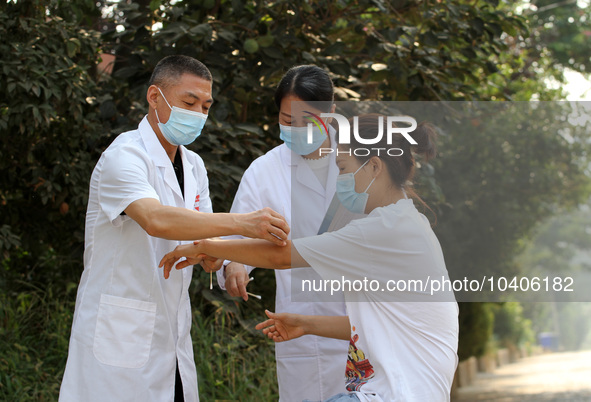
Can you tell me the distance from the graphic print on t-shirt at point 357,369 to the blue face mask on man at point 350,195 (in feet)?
1.60

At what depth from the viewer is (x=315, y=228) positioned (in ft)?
9.60

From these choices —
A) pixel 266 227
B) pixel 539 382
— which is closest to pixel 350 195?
pixel 266 227

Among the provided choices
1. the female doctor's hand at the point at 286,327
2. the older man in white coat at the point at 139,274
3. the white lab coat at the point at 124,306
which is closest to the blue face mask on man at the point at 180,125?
the older man in white coat at the point at 139,274

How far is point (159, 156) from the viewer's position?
2.65 meters

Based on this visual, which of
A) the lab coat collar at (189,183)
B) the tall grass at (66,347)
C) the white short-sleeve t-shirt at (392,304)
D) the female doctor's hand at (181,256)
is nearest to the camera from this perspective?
the white short-sleeve t-shirt at (392,304)

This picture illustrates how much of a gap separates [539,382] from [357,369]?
8501 mm

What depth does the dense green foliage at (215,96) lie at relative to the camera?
164 inches

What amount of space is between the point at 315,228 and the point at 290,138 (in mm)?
404

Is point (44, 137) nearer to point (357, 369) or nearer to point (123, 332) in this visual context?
point (123, 332)

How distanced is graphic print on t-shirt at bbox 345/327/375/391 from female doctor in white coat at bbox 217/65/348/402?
1.98ft

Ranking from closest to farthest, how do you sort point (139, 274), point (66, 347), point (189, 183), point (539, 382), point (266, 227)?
point (266, 227) → point (139, 274) → point (189, 183) → point (66, 347) → point (539, 382)

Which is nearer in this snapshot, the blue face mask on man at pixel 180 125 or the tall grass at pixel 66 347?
the blue face mask on man at pixel 180 125

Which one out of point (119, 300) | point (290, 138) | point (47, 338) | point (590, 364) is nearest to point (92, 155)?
A: point (47, 338)

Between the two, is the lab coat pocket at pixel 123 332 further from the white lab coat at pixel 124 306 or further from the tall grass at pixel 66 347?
the tall grass at pixel 66 347
